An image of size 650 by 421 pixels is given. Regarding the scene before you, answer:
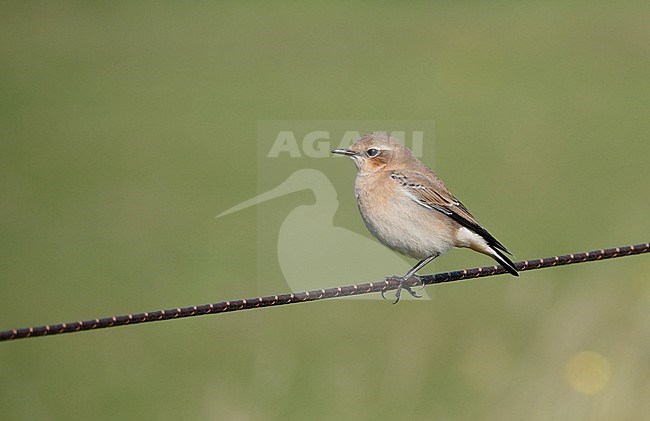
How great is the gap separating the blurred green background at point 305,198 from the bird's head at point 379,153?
3051mm

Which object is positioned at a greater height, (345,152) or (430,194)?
(345,152)

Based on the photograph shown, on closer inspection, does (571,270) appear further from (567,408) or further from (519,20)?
(519,20)

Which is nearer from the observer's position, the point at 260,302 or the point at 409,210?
the point at 260,302

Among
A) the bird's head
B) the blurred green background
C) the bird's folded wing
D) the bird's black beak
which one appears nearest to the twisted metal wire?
the bird's folded wing

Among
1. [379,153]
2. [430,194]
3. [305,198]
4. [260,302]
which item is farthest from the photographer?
[305,198]

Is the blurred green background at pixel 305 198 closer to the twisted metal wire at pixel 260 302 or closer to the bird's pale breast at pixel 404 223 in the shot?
the bird's pale breast at pixel 404 223

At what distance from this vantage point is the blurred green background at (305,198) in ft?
34.4

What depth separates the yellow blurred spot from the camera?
8.22 metres

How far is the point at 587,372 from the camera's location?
839 centimetres

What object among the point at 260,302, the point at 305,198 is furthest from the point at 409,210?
the point at 305,198

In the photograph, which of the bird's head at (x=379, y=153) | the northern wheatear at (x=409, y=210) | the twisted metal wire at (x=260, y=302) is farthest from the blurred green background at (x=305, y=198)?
the twisted metal wire at (x=260, y=302)

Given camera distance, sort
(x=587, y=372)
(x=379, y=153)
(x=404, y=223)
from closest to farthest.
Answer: (x=404, y=223) < (x=379, y=153) < (x=587, y=372)

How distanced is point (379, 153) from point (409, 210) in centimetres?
40

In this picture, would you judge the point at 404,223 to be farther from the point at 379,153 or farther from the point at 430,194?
the point at 379,153
